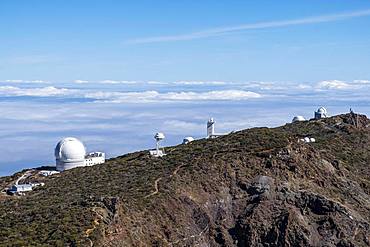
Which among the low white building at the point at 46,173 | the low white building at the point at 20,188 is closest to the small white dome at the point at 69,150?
the low white building at the point at 46,173

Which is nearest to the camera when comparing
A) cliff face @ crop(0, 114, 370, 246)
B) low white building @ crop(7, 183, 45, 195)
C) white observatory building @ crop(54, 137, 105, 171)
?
cliff face @ crop(0, 114, 370, 246)

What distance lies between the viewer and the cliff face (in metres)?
46.5

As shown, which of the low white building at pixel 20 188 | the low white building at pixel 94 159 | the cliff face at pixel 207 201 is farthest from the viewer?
the low white building at pixel 94 159

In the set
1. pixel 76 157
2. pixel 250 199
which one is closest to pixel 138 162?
pixel 76 157

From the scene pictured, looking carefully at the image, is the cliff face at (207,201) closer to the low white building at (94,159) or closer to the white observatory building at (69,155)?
the white observatory building at (69,155)

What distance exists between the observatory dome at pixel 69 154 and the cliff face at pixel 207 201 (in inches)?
201

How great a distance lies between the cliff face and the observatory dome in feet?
16.8

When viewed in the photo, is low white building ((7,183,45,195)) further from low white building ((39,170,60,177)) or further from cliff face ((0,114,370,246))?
low white building ((39,170,60,177))

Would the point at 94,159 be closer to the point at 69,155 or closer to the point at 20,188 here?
the point at 69,155

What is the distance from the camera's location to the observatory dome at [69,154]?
7138cm

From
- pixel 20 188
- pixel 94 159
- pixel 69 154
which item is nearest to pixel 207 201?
pixel 20 188

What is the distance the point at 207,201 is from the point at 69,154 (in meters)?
21.4

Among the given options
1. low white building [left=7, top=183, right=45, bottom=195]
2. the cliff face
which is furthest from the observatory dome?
low white building [left=7, top=183, right=45, bottom=195]

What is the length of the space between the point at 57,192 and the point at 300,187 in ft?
68.7
